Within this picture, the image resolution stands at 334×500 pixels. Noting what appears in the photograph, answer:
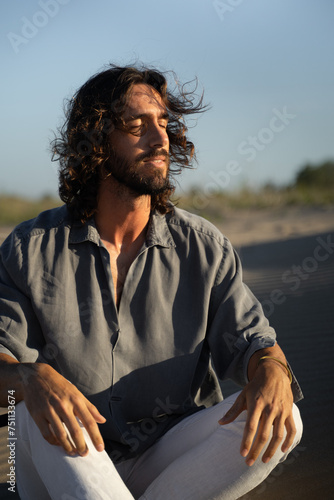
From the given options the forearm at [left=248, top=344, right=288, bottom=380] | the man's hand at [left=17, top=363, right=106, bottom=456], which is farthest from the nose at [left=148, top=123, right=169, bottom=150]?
the man's hand at [left=17, top=363, right=106, bottom=456]

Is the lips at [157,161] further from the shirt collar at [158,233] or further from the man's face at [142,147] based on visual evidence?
the shirt collar at [158,233]

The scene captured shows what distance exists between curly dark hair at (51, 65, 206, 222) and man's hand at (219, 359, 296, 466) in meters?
0.97

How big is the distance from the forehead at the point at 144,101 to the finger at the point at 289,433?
1496 millimetres

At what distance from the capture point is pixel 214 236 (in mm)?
2848

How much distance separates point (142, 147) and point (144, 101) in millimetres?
255

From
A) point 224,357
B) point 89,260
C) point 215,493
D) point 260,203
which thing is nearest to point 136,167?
point 89,260

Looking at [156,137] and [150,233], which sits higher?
[156,137]

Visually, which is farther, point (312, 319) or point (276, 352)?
point (312, 319)

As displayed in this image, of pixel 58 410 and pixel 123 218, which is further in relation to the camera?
pixel 123 218

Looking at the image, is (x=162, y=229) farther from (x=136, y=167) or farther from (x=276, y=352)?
(x=276, y=352)

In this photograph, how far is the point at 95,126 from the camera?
3096 millimetres

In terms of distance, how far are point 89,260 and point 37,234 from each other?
0.24 m

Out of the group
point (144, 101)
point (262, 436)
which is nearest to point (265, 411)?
point (262, 436)

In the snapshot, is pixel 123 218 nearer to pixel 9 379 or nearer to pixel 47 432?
pixel 9 379
